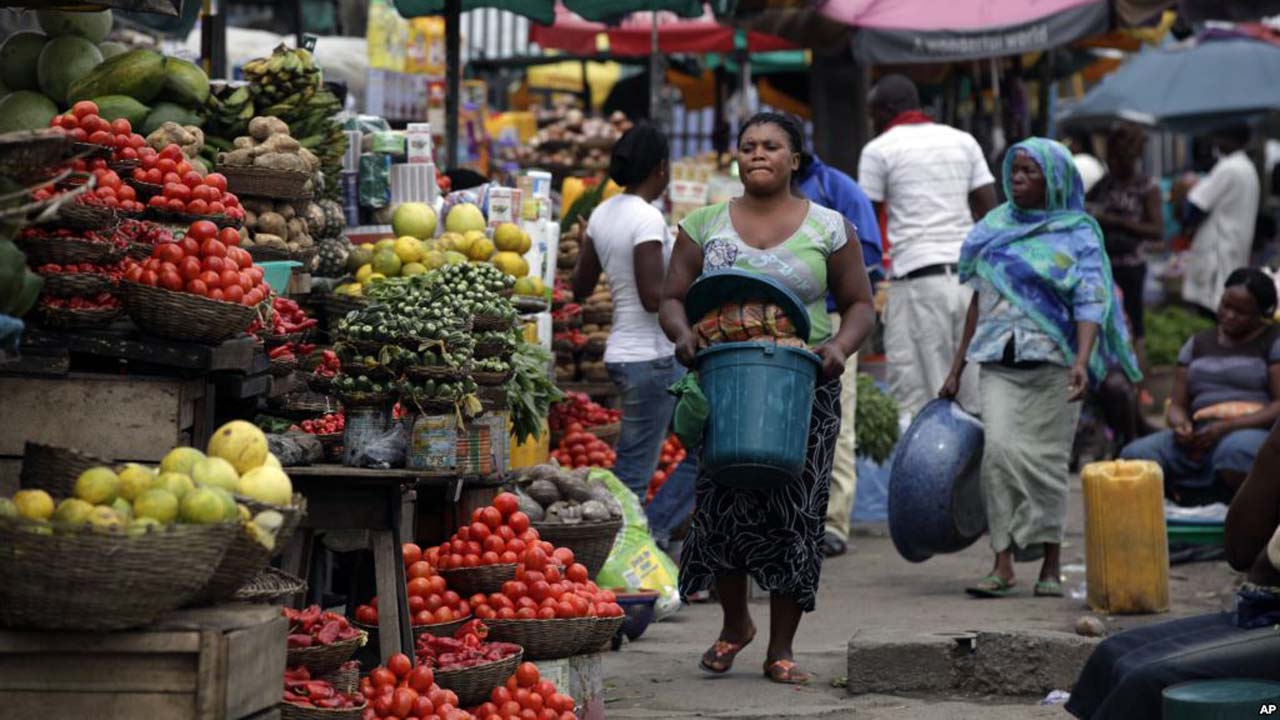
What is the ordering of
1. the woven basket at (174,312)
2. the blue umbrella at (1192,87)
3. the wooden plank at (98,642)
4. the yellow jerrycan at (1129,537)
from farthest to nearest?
the blue umbrella at (1192,87), the yellow jerrycan at (1129,537), the woven basket at (174,312), the wooden plank at (98,642)

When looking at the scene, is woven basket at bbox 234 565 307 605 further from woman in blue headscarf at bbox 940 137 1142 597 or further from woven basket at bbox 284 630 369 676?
woman in blue headscarf at bbox 940 137 1142 597

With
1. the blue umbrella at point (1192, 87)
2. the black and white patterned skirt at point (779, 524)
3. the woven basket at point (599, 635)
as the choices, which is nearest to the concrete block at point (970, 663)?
the black and white patterned skirt at point (779, 524)

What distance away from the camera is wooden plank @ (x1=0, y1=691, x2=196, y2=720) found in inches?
163

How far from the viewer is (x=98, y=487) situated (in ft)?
13.8

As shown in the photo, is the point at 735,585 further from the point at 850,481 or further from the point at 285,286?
the point at 850,481

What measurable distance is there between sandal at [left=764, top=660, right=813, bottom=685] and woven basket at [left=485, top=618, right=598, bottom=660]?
119cm

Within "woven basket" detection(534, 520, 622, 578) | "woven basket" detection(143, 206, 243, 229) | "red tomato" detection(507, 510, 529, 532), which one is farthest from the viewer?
"woven basket" detection(534, 520, 622, 578)

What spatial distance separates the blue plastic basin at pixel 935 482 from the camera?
8.97m

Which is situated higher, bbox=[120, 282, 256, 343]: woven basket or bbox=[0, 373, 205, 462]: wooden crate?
bbox=[120, 282, 256, 343]: woven basket

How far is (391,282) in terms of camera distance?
716 cm

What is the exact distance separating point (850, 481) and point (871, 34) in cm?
468

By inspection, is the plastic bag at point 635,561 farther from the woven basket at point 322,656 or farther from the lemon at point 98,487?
the lemon at point 98,487

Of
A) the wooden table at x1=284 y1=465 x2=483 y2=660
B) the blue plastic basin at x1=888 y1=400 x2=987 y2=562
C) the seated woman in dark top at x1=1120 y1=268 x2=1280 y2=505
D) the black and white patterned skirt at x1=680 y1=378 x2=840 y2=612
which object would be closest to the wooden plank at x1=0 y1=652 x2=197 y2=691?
the wooden table at x1=284 y1=465 x2=483 y2=660

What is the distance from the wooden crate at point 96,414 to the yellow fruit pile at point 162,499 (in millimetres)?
663
